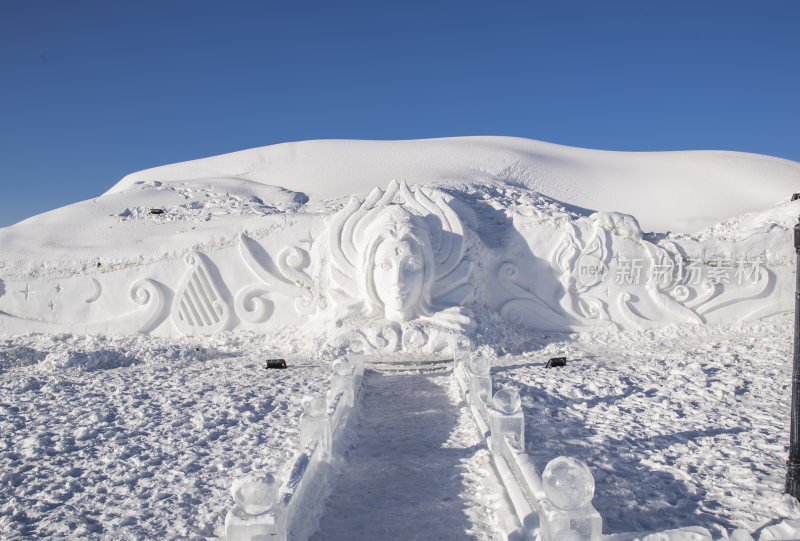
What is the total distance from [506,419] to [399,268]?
247cm

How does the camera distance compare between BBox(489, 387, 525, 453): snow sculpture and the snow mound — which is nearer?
BBox(489, 387, 525, 453): snow sculpture

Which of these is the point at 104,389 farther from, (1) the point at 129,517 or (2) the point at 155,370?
(1) the point at 129,517

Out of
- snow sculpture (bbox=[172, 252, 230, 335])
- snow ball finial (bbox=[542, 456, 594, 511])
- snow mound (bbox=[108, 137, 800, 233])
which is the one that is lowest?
snow ball finial (bbox=[542, 456, 594, 511])

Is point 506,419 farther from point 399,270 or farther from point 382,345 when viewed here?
point 399,270

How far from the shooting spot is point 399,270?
474 cm

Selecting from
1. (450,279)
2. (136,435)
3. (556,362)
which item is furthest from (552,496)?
(450,279)

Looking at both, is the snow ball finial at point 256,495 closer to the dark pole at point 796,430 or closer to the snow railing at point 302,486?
the snow railing at point 302,486

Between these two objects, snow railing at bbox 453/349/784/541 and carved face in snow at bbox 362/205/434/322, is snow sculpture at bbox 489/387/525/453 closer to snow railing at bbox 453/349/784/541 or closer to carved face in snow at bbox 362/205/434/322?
snow railing at bbox 453/349/784/541

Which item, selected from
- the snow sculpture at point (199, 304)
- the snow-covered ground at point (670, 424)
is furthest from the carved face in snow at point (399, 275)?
the snow sculpture at point (199, 304)

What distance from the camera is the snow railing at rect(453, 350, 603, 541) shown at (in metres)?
1.50

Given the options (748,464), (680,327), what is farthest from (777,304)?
(748,464)

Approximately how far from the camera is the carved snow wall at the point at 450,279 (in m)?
5.22

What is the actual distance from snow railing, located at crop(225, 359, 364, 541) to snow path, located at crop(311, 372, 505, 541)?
0.26 ft

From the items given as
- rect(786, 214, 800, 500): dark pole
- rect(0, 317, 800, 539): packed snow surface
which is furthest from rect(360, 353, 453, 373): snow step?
rect(786, 214, 800, 500): dark pole
